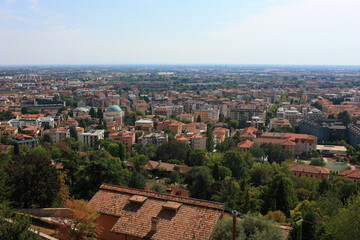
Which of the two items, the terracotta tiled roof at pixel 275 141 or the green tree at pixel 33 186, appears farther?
the terracotta tiled roof at pixel 275 141

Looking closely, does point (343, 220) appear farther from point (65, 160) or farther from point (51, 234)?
point (65, 160)

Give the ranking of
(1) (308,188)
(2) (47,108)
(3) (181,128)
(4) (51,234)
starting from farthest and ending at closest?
(2) (47,108) < (3) (181,128) < (1) (308,188) < (4) (51,234)

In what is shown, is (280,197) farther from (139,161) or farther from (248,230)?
(139,161)

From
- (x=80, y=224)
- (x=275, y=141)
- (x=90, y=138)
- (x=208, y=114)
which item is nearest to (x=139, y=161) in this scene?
(x=90, y=138)

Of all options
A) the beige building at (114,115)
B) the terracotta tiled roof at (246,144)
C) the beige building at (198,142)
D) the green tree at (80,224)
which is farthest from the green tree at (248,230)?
the beige building at (114,115)

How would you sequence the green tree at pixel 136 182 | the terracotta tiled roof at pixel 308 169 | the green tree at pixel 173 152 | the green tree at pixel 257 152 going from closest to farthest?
the green tree at pixel 136 182 < the terracotta tiled roof at pixel 308 169 < the green tree at pixel 173 152 < the green tree at pixel 257 152

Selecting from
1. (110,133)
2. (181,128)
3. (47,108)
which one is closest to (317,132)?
(181,128)

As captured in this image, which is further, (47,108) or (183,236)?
(47,108)

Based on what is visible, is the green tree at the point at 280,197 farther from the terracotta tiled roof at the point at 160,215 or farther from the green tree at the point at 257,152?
the green tree at the point at 257,152

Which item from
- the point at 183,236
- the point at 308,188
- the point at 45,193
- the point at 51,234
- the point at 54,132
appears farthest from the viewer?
the point at 54,132
